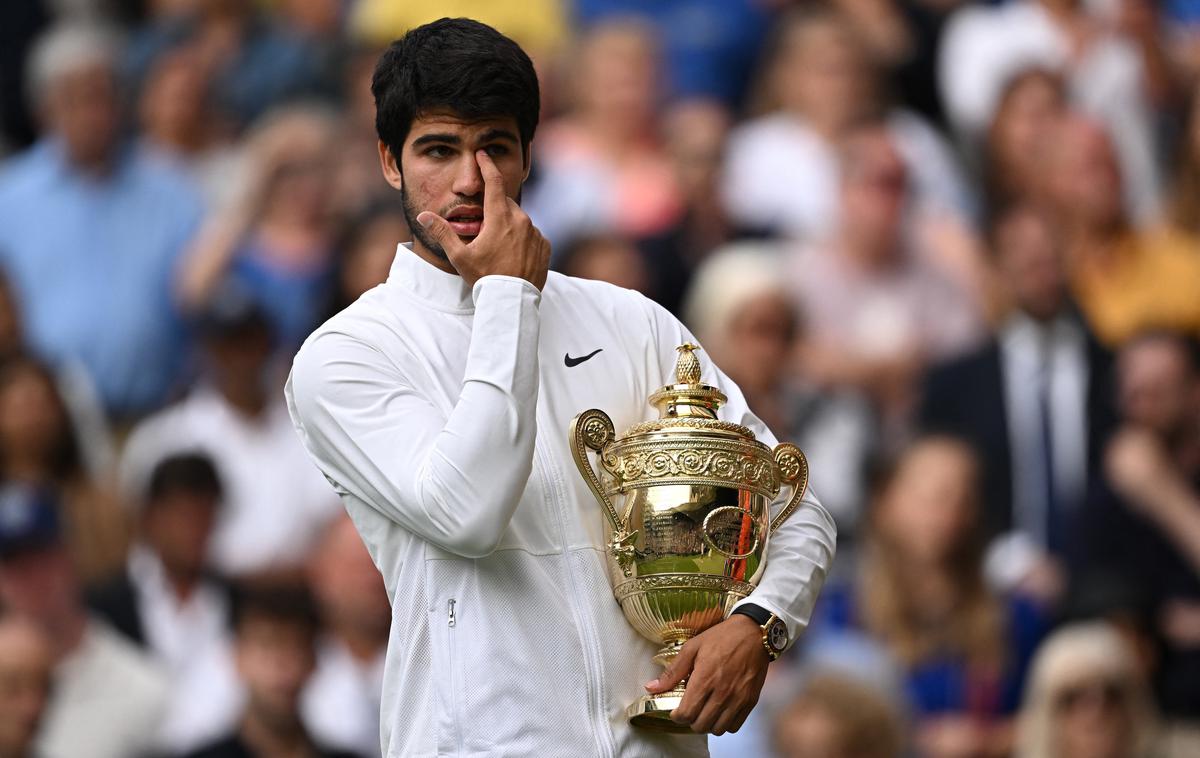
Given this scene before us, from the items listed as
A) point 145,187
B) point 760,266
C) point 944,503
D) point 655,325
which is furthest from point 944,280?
point 655,325

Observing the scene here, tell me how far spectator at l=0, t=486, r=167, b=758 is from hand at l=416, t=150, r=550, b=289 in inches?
186

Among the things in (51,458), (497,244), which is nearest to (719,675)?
(497,244)

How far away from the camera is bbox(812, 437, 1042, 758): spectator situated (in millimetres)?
7723

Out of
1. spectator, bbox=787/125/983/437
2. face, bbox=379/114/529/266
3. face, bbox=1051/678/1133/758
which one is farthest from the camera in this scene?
spectator, bbox=787/125/983/437

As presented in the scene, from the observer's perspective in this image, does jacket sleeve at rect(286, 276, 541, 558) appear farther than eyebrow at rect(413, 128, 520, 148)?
No

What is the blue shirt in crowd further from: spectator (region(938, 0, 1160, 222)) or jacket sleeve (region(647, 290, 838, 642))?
jacket sleeve (region(647, 290, 838, 642))

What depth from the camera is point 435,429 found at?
A: 354 centimetres

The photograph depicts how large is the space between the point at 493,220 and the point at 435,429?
14.5 inches

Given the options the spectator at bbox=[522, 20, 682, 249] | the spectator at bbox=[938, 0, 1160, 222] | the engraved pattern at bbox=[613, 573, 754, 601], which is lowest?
the engraved pattern at bbox=[613, 573, 754, 601]

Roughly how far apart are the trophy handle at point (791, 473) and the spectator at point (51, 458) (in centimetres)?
551

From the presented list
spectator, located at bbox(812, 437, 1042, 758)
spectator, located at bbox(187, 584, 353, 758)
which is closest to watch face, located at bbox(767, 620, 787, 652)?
spectator, located at bbox(812, 437, 1042, 758)

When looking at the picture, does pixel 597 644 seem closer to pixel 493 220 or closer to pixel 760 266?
pixel 493 220

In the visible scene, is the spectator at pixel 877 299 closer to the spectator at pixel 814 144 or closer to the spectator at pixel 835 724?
the spectator at pixel 814 144

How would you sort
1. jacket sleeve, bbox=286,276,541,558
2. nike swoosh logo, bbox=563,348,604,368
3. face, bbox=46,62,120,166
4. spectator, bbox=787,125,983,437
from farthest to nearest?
face, bbox=46,62,120,166 < spectator, bbox=787,125,983,437 < nike swoosh logo, bbox=563,348,604,368 < jacket sleeve, bbox=286,276,541,558
